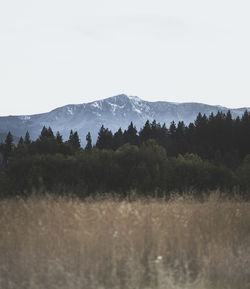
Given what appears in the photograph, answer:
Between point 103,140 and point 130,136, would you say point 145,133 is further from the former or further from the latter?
point 103,140

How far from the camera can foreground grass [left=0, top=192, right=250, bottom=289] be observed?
12.9ft

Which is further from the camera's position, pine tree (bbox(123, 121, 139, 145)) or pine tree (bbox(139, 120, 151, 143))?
pine tree (bbox(139, 120, 151, 143))

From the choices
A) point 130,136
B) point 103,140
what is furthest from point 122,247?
point 103,140

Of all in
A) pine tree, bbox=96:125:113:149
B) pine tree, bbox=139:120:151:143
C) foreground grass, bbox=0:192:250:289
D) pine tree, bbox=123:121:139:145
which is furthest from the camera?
pine tree, bbox=139:120:151:143

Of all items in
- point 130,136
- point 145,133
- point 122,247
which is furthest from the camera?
point 145,133

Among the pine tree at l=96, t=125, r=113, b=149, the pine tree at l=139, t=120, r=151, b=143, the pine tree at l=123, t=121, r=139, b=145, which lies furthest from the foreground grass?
the pine tree at l=139, t=120, r=151, b=143

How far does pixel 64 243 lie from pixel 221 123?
106 m

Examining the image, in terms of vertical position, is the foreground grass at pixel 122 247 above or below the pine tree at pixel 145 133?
below

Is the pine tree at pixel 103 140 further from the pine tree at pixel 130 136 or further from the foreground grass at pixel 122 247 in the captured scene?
the foreground grass at pixel 122 247

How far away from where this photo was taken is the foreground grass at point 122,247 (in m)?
3.94

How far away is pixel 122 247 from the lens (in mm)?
4445

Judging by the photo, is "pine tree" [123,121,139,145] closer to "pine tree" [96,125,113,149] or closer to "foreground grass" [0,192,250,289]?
"pine tree" [96,125,113,149]

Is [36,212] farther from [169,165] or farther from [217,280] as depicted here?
[169,165]

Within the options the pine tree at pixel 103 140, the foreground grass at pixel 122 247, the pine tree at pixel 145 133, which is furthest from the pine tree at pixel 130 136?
the foreground grass at pixel 122 247
